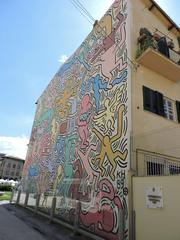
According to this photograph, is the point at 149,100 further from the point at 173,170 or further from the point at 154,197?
the point at 154,197

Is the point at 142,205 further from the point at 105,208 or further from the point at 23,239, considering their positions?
the point at 23,239

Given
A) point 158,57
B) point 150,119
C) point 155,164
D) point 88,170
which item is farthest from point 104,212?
point 158,57

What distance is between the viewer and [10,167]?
6788 centimetres

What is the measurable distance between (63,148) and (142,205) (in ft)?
23.0

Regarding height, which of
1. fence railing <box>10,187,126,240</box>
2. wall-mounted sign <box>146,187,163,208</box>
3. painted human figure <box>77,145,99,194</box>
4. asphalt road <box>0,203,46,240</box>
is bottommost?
asphalt road <box>0,203,46,240</box>

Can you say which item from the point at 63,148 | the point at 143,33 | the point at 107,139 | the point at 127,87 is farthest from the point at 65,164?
the point at 143,33

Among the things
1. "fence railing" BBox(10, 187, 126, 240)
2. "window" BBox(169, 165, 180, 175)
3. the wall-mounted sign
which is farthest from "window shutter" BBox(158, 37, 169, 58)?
"fence railing" BBox(10, 187, 126, 240)

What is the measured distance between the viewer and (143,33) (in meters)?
9.15

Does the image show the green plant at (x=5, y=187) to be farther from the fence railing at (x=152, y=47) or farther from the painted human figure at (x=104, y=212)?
the fence railing at (x=152, y=47)

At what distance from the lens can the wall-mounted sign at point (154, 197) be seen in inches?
205

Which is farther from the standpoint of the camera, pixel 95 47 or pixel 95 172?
pixel 95 47

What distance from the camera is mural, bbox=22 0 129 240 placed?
288 inches

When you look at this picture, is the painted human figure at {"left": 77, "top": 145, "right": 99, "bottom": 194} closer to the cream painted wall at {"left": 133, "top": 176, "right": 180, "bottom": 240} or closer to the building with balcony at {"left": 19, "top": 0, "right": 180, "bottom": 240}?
the building with balcony at {"left": 19, "top": 0, "right": 180, "bottom": 240}

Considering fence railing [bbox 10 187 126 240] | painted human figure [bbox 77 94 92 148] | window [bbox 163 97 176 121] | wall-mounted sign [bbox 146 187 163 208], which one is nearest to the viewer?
wall-mounted sign [bbox 146 187 163 208]
